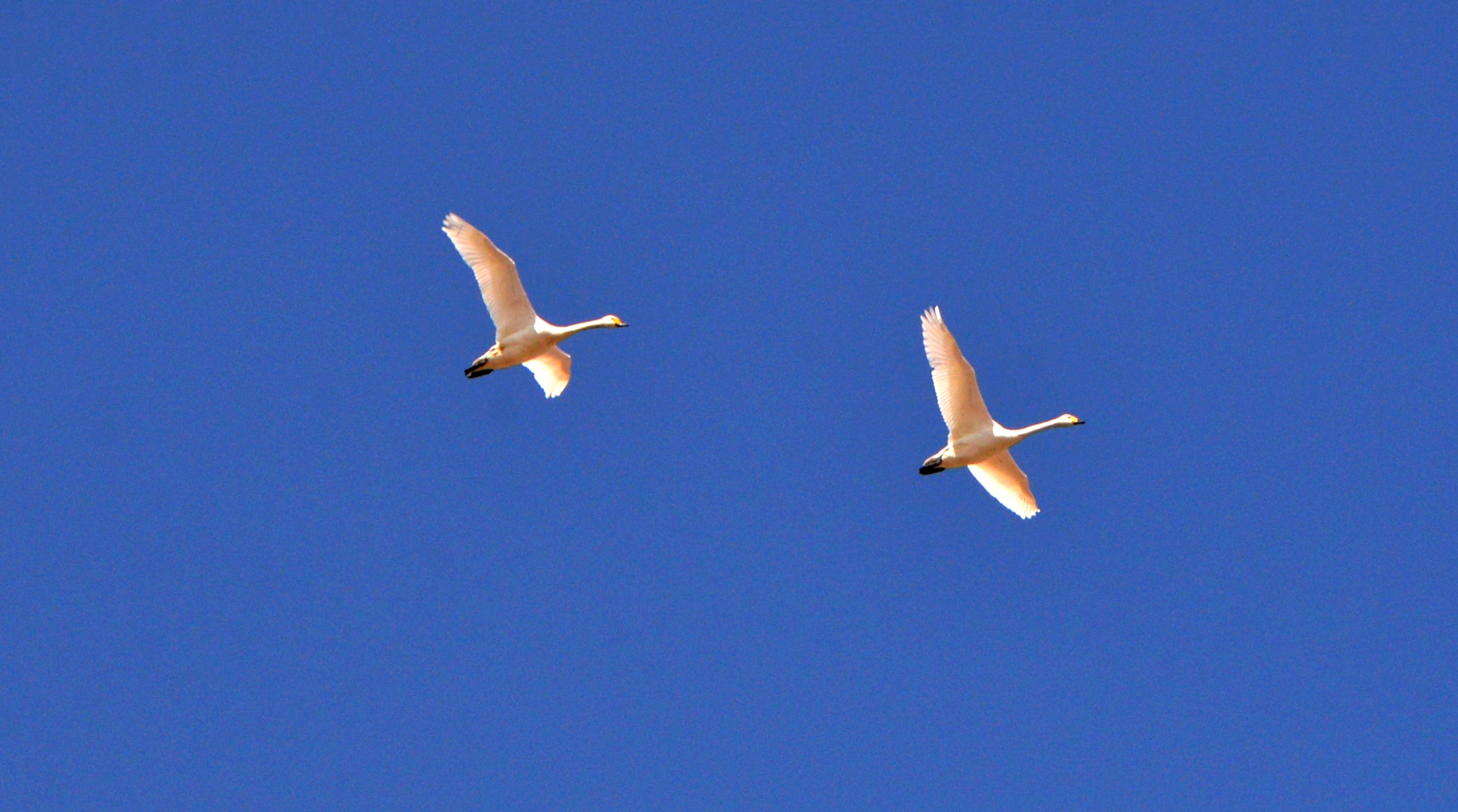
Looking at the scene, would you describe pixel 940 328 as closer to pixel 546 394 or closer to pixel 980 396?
pixel 980 396

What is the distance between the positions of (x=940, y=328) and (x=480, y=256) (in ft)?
32.9

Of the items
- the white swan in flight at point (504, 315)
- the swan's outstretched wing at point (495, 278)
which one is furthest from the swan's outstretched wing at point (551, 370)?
the swan's outstretched wing at point (495, 278)

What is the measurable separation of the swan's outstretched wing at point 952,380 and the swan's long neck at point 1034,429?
0.60 metres

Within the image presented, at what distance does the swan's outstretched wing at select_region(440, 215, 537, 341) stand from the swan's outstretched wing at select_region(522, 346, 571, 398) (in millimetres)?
2398

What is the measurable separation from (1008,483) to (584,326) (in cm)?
1014

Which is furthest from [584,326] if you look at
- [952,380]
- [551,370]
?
[952,380]

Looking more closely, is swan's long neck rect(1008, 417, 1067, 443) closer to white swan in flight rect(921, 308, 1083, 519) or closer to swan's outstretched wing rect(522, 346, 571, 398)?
white swan in flight rect(921, 308, 1083, 519)

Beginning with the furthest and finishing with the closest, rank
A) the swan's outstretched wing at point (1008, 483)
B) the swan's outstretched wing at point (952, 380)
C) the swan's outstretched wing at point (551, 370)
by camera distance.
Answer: the swan's outstretched wing at point (551, 370)
the swan's outstretched wing at point (1008, 483)
the swan's outstretched wing at point (952, 380)

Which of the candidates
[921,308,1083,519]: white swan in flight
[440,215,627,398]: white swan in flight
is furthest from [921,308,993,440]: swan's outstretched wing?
[440,215,627,398]: white swan in flight

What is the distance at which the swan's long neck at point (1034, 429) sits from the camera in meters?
50.4

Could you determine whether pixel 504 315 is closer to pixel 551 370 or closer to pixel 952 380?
pixel 551 370

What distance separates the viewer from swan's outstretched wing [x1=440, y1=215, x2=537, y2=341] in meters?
49.9

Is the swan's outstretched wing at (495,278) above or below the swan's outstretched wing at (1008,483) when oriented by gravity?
above

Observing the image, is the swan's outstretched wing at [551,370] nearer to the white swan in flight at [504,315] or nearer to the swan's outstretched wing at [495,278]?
the white swan in flight at [504,315]
